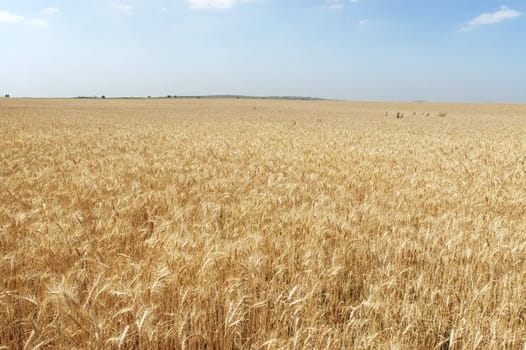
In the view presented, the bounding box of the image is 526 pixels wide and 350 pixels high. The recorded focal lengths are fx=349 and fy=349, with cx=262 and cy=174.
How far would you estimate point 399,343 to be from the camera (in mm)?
1924

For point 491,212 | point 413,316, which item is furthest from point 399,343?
point 491,212

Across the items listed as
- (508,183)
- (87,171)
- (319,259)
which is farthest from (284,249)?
(508,183)

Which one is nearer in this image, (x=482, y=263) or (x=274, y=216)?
(x=482, y=263)

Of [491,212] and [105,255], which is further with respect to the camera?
[491,212]

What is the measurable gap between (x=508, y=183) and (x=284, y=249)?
5982 millimetres

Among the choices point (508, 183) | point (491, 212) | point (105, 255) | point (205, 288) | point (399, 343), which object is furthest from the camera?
point (508, 183)

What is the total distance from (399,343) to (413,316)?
0.34m

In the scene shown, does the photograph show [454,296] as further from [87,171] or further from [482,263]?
[87,171]

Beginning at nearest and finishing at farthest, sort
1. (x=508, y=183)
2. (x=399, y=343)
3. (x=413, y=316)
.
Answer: (x=399, y=343)
(x=413, y=316)
(x=508, y=183)

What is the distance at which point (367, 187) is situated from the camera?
6488 millimetres

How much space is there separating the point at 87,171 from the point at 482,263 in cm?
680

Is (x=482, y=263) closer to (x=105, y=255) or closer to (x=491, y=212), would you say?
(x=491, y=212)

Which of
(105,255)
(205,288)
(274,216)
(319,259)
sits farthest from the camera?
(274,216)

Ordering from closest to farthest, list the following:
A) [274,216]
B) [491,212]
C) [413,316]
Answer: [413,316], [274,216], [491,212]
